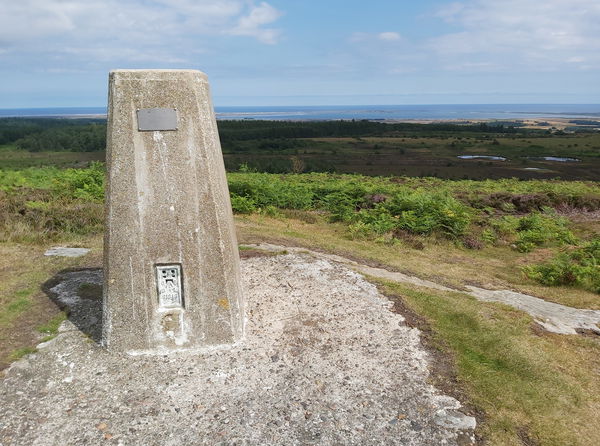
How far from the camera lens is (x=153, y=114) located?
19.7 ft

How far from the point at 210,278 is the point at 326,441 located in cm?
269

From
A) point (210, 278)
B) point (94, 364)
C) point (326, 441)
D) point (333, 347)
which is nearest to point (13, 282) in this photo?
point (94, 364)

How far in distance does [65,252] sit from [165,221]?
6.54 meters

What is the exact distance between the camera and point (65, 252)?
37.4 ft

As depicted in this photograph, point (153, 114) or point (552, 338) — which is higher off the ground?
point (153, 114)

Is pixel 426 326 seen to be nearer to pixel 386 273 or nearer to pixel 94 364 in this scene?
pixel 386 273

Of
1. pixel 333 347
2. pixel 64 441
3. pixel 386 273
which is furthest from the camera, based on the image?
pixel 386 273

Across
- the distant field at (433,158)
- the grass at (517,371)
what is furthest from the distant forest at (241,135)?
the grass at (517,371)

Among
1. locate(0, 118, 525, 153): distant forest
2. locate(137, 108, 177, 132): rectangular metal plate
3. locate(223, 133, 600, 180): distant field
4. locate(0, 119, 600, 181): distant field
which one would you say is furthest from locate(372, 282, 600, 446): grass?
locate(0, 118, 525, 153): distant forest

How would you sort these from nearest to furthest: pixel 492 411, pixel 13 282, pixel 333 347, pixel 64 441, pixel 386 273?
pixel 64 441 < pixel 492 411 < pixel 333 347 < pixel 13 282 < pixel 386 273

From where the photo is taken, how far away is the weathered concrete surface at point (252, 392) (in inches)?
202

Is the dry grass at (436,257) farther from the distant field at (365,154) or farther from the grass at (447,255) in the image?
the distant field at (365,154)

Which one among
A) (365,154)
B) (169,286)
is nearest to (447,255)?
(169,286)

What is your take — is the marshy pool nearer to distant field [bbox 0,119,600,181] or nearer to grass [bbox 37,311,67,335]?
distant field [bbox 0,119,600,181]
